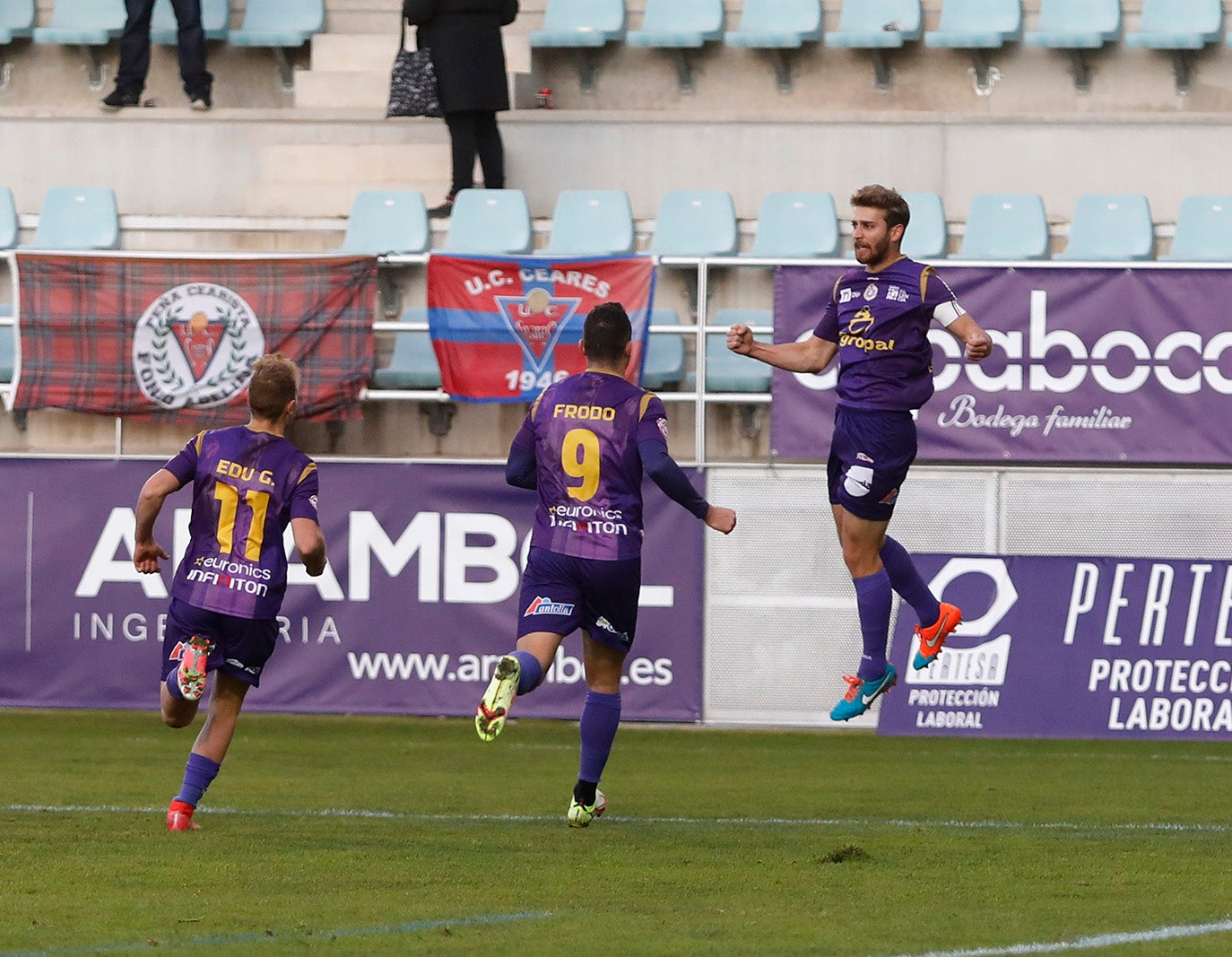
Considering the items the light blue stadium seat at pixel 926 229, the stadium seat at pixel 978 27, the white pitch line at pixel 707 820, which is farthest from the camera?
the stadium seat at pixel 978 27

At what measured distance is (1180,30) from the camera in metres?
15.5

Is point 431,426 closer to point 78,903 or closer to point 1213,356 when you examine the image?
point 1213,356

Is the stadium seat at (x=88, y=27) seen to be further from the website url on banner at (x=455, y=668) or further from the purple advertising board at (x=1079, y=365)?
the purple advertising board at (x=1079, y=365)

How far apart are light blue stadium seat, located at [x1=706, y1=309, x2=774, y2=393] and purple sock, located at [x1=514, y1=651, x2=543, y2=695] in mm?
6181

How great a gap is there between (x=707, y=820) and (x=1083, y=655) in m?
4.54

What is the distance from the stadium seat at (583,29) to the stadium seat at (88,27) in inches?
146

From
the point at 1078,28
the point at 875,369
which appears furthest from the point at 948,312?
the point at 1078,28

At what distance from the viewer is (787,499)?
12141 millimetres

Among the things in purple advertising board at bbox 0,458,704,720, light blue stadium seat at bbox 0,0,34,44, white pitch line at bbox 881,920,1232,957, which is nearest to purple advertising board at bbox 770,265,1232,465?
purple advertising board at bbox 0,458,704,720

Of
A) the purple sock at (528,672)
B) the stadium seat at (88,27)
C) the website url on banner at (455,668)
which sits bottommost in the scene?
the website url on banner at (455,668)

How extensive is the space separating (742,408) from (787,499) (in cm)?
133

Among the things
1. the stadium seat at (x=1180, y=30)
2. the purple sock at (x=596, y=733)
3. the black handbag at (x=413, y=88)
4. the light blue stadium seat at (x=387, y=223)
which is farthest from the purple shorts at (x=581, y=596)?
the stadium seat at (x=1180, y=30)

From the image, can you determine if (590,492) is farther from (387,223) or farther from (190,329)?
(387,223)

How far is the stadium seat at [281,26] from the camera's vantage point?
16.5 meters
